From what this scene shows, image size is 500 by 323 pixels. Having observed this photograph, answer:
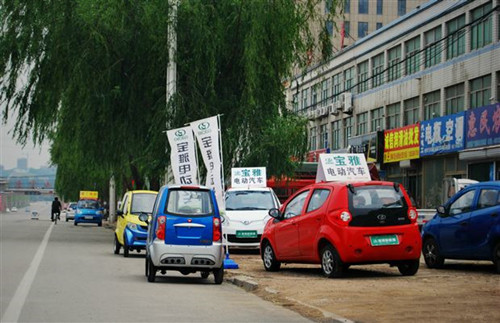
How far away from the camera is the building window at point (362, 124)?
6388 cm

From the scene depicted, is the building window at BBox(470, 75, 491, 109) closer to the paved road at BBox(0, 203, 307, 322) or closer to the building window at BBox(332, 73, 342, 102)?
the building window at BBox(332, 73, 342, 102)

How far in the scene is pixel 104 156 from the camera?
35.1 metres

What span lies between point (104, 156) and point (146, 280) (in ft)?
58.4

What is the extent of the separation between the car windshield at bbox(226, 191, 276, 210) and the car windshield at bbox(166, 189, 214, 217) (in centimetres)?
1081

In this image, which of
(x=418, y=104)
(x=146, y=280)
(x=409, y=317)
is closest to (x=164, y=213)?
(x=146, y=280)

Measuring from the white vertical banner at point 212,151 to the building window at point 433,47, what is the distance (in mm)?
30909

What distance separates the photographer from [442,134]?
4856cm

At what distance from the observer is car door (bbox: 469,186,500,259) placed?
18.3 metres

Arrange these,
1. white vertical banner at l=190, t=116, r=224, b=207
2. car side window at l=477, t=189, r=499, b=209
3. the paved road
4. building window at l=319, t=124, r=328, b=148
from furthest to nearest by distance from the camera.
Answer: building window at l=319, t=124, r=328, b=148 → white vertical banner at l=190, t=116, r=224, b=207 → car side window at l=477, t=189, r=499, b=209 → the paved road

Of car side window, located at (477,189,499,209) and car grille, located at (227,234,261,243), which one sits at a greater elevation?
car side window, located at (477,189,499,209)

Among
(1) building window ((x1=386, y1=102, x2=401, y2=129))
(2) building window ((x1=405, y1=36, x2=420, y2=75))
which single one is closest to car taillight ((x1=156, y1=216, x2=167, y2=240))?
(2) building window ((x1=405, y1=36, x2=420, y2=75))

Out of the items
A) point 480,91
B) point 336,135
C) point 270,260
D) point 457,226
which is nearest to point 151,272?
point 270,260

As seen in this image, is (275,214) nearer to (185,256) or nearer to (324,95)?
(185,256)

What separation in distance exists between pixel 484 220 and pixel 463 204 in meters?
1.18
